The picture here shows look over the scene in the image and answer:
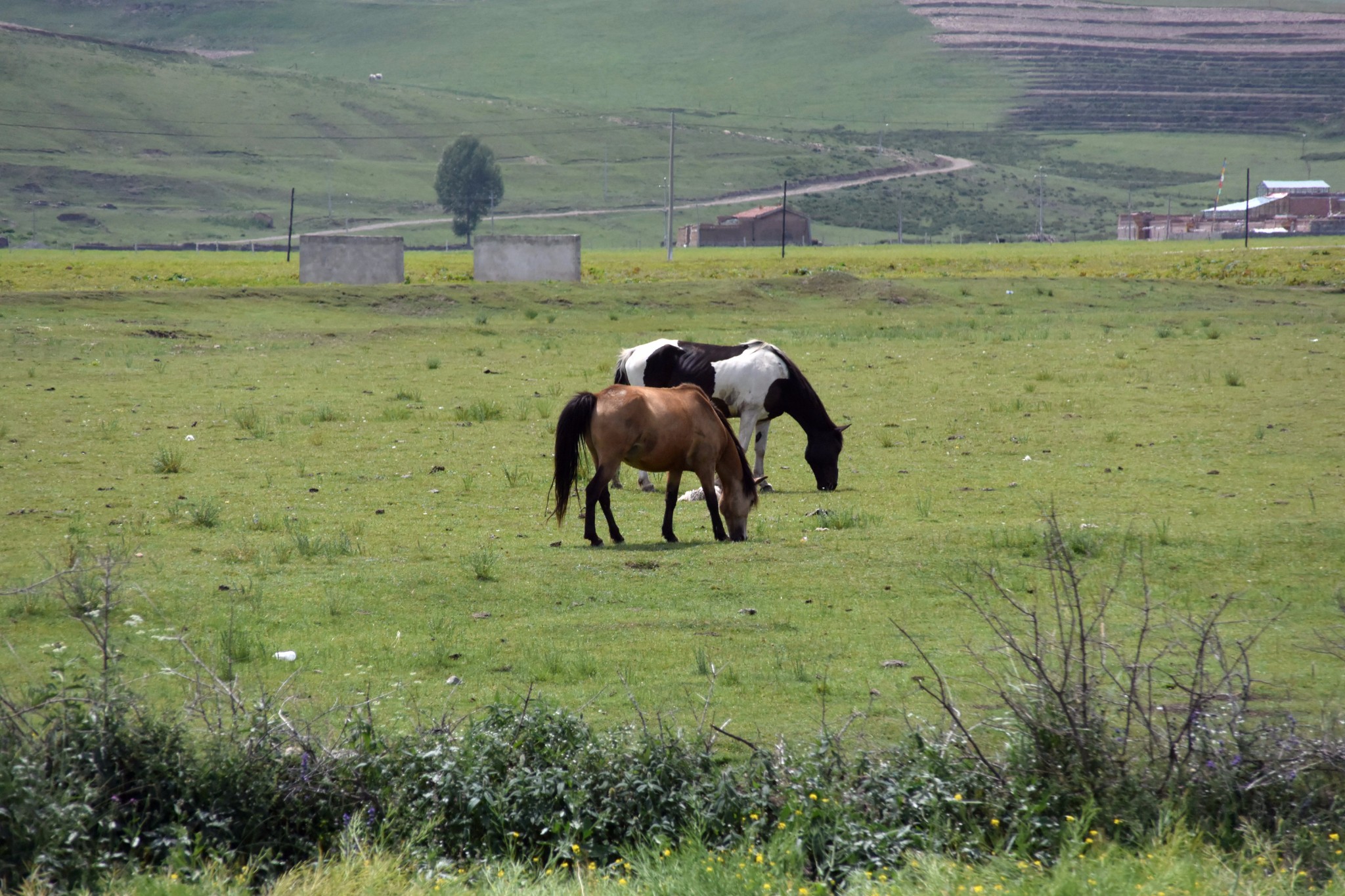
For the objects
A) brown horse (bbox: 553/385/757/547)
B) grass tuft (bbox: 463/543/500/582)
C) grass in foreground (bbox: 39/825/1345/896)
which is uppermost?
brown horse (bbox: 553/385/757/547)

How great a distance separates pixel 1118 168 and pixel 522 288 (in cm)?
13990

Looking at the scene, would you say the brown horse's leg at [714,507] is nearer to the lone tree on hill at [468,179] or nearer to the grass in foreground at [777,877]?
the grass in foreground at [777,877]

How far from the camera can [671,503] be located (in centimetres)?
1143

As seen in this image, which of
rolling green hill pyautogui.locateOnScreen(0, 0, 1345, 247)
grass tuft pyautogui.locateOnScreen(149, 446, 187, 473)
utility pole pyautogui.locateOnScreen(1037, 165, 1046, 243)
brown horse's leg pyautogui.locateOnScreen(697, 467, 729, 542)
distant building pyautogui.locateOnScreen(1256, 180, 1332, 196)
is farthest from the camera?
rolling green hill pyautogui.locateOnScreen(0, 0, 1345, 247)

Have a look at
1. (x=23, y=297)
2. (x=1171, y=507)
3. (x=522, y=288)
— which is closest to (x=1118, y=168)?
(x=522, y=288)

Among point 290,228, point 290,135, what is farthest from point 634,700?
point 290,135

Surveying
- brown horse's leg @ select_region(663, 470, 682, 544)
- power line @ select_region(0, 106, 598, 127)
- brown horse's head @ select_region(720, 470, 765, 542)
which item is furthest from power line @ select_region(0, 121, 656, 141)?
brown horse's head @ select_region(720, 470, 765, 542)

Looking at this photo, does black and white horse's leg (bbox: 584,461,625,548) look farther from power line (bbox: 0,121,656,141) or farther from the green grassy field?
power line (bbox: 0,121,656,141)

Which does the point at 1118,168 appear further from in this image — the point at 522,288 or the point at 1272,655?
the point at 1272,655

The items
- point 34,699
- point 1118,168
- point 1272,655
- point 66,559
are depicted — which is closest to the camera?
point 34,699

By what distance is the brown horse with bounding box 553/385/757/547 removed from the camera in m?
11.0

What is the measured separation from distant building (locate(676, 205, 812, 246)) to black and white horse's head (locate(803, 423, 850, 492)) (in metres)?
99.3

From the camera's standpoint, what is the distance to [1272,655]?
8109mm

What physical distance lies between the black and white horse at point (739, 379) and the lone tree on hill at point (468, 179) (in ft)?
380
